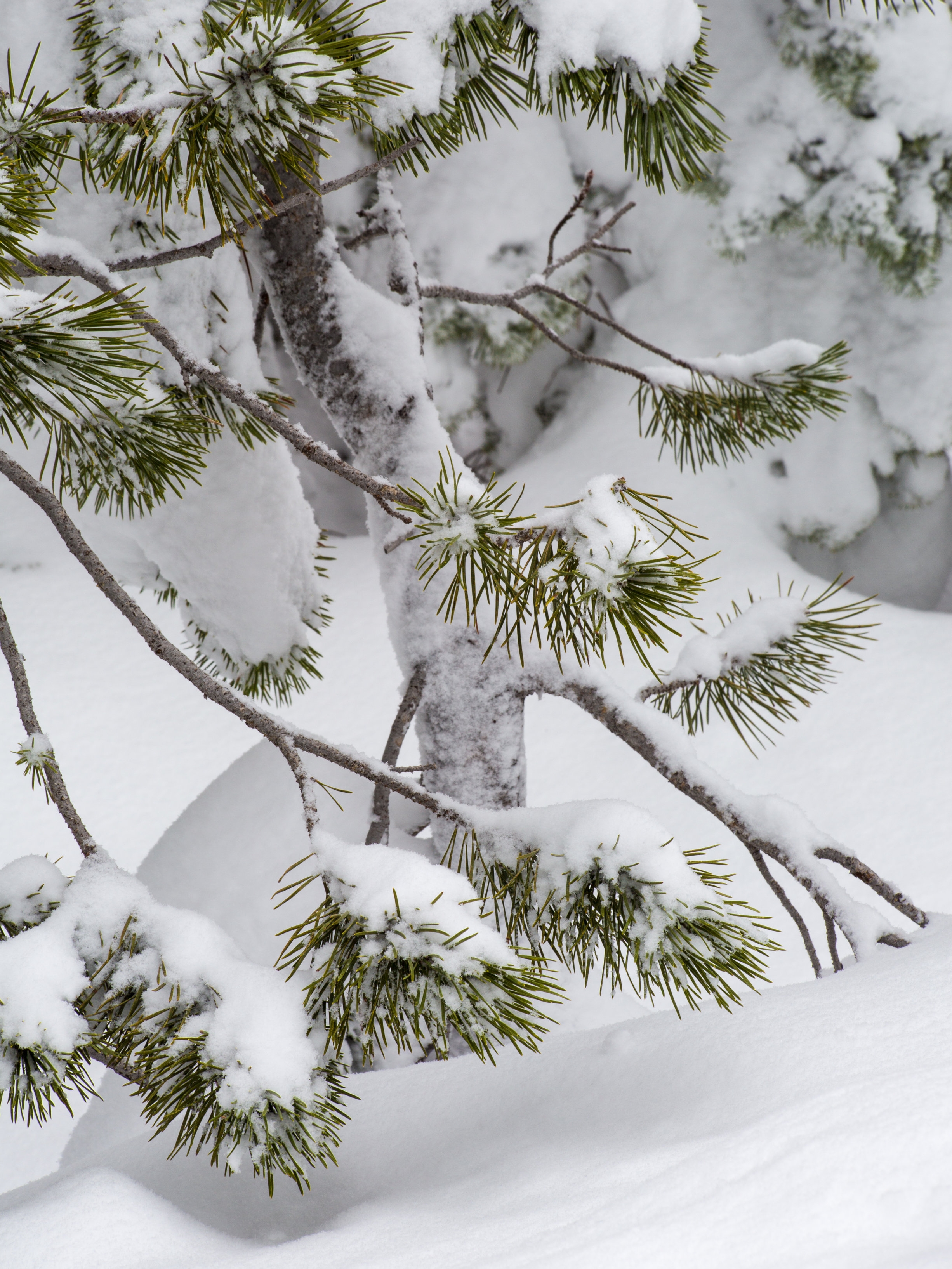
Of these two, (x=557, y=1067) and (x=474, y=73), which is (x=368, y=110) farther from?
(x=557, y=1067)

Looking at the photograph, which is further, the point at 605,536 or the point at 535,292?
the point at 535,292

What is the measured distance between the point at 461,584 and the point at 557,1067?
1.20 ft

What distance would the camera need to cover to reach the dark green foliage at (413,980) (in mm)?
467

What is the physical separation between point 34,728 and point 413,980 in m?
0.33

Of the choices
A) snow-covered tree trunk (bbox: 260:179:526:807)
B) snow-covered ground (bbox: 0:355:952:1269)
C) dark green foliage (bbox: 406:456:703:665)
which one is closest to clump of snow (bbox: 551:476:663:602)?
dark green foliage (bbox: 406:456:703:665)

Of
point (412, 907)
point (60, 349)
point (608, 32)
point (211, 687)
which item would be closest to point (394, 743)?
point (211, 687)

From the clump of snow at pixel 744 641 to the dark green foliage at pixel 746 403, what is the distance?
0.57 feet

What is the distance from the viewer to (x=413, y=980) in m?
0.47

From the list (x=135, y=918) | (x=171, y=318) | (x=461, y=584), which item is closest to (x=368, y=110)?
(x=171, y=318)

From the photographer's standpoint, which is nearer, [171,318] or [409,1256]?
[409,1256]

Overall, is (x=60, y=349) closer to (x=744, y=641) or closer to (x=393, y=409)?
(x=393, y=409)

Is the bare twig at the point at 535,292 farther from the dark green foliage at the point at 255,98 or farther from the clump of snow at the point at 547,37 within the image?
the dark green foliage at the point at 255,98

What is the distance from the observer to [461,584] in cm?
53

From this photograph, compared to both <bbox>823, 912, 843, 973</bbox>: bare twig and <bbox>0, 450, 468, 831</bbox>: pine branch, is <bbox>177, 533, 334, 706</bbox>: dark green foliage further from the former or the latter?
<bbox>823, 912, 843, 973</bbox>: bare twig
